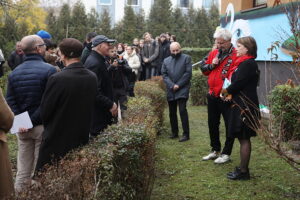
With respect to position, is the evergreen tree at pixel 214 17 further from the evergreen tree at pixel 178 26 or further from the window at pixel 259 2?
the window at pixel 259 2

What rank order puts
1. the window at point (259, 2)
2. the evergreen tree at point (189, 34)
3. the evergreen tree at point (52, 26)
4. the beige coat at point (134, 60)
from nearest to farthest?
the window at point (259, 2)
the beige coat at point (134, 60)
the evergreen tree at point (52, 26)
the evergreen tree at point (189, 34)

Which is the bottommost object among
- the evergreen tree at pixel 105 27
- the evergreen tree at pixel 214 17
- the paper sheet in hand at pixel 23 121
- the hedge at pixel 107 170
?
the hedge at pixel 107 170

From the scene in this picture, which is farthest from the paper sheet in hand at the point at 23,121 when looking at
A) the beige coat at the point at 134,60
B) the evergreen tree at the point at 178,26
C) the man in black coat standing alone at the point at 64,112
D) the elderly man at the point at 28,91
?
the evergreen tree at the point at 178,26

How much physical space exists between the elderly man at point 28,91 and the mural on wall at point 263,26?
6.44m

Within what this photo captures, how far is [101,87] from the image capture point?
18.5 feet

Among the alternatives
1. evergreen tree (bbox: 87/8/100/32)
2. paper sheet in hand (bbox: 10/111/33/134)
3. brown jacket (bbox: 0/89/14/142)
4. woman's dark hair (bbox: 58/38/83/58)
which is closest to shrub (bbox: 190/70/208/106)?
paper sheet in hand (bbox: 10/111/33/134)

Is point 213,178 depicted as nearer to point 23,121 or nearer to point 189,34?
point 23,121

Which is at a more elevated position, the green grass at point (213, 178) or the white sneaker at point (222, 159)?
the white sneaker at point (222, 159)

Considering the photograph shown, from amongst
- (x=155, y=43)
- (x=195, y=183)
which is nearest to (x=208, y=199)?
(x=195, y=183)

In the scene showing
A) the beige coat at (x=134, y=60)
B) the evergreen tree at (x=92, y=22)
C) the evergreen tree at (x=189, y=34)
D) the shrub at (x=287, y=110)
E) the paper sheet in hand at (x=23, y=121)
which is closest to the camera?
the paper sheet in hand at (x=23, y=121)

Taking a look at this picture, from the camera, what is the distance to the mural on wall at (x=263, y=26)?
10.1m

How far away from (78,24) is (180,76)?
29.3 meters

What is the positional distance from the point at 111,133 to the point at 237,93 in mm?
2279

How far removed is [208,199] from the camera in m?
5.37
